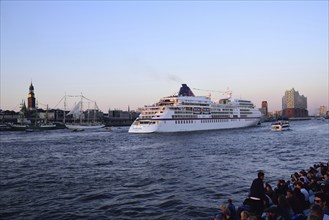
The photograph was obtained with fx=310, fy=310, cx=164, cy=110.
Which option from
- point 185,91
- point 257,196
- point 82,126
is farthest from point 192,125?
point 257,196

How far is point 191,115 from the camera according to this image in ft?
284

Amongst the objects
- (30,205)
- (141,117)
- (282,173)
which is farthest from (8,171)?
(141,117)

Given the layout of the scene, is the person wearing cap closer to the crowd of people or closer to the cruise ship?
the crowd of people

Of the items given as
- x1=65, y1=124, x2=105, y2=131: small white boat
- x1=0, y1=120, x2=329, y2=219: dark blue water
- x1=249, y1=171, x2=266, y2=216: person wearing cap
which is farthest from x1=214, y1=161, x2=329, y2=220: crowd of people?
x1=65, y1=124, x2=105, y2=131: small white boat

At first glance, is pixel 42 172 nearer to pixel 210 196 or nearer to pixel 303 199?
pixel 210 196

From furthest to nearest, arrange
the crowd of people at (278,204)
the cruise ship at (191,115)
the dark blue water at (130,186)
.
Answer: the cruise ship at (191,115)
the dark blue water at (130,186)
the crowd of people at (278,204)

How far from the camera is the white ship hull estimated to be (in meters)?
77.4

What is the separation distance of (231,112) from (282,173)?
80.0 meters

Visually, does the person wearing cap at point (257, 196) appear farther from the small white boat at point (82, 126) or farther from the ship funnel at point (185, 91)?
the small white boat at point (82, 126)

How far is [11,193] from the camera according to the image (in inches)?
747

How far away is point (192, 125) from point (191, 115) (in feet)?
9.19

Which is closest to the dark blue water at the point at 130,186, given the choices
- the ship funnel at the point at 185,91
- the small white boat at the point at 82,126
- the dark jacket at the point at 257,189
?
the dark jacket at the point at 257,189

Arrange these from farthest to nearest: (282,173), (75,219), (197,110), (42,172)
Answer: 1. (197,110)
2. (42,172)
3. (282,173)
4. (75,219)

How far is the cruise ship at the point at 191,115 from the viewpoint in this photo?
7831 centimetres
